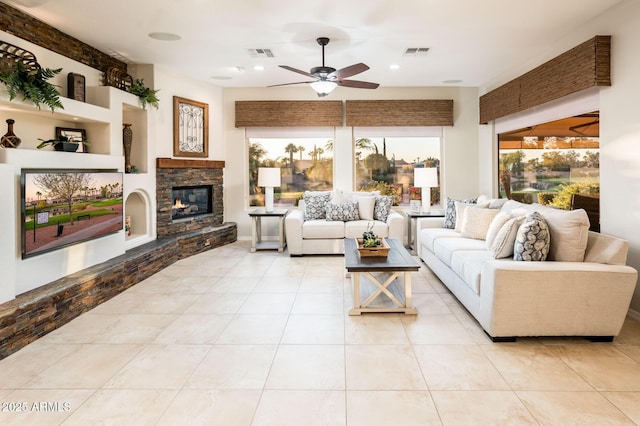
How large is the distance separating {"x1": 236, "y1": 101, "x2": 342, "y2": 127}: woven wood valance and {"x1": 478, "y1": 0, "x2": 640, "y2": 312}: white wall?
398 centimetres

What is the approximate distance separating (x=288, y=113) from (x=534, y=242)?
16.4ft

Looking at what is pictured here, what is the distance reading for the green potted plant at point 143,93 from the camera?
5.39 m

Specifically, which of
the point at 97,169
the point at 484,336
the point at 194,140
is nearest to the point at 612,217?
the point at 484,336

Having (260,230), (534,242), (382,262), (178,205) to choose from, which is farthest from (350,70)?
(178,205)

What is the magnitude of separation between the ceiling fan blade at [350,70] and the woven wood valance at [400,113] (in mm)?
2653

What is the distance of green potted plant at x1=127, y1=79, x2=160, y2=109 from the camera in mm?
5387

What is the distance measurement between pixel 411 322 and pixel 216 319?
1.68 m

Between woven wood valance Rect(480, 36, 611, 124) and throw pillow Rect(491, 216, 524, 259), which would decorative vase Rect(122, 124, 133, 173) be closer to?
throw pillow Rect(491, 216, 524, 259)

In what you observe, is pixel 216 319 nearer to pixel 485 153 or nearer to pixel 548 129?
pixel 548 129

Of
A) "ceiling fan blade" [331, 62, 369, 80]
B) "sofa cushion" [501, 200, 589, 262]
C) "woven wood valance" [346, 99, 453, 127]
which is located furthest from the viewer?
"woven wood valance" [346, 99, 453, 127]

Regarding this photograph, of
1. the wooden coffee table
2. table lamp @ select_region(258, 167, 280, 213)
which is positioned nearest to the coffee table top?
the wooden coffee table

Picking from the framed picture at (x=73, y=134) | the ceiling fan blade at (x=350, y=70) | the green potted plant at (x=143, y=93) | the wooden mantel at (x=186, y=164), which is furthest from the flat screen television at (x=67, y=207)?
the ceiling fan blade at (x=350, y=70)

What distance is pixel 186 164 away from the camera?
6359mm

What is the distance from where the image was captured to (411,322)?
11.2 ft
